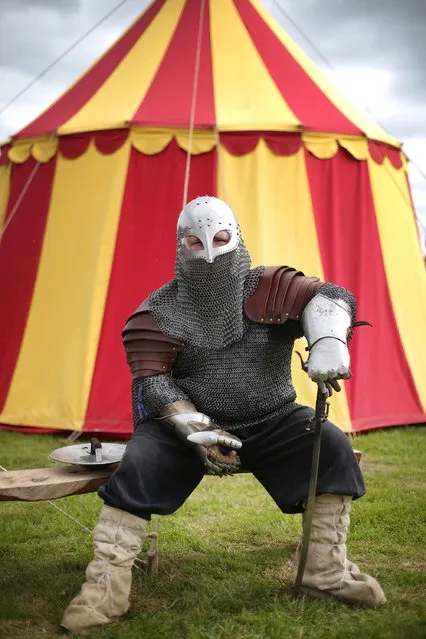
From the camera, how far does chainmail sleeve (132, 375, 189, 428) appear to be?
2.99 m

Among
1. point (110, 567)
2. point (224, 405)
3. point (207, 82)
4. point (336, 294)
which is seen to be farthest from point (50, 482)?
point (207, 82)

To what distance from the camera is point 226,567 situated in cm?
333

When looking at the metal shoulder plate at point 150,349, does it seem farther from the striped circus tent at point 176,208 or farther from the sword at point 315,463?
the striped circus tent at point 176,208

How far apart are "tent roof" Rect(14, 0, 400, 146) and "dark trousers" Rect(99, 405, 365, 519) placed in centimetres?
311

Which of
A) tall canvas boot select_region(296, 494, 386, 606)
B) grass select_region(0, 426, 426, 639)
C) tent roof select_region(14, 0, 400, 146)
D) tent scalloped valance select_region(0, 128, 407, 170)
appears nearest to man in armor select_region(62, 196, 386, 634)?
tall canvas boot select_region(296, 494, 386, 606)

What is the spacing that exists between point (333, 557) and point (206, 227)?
124 cm

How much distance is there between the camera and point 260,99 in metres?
5.96

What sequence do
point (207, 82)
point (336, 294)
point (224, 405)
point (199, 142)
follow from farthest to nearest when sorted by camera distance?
point (207, 82), point (199, 142), point (224, 405), point (336, 294)

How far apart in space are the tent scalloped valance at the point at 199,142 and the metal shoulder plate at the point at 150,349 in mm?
2822

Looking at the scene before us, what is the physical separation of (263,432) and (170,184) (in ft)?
9.96

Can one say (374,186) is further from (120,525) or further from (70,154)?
(120,525)

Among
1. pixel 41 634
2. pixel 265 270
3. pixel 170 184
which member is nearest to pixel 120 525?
pixel 41 634

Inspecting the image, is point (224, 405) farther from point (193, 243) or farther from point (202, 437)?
point (193, 243)

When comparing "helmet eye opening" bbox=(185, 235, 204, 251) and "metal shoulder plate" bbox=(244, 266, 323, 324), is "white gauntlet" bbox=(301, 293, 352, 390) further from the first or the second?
"helmet eye opening" bbox=(185, 235, 204, 251)
